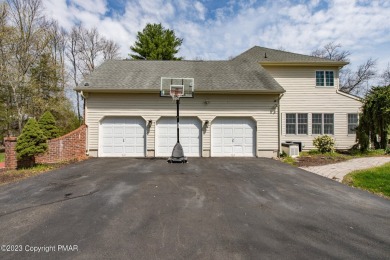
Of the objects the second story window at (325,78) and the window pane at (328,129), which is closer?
the window pane at (328,129)

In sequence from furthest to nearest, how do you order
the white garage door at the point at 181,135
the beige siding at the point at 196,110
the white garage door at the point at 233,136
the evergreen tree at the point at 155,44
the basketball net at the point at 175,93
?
the evergreen tree at the point at 155,44
the white garage door at the point at 233,136
the white garage door at the point at 181,135
the beige siding at the point at 196,110
the basketball net at the point at 175,93

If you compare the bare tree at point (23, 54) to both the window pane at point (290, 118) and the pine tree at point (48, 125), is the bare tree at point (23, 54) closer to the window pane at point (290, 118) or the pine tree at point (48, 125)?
the pine tree at point (48, 125)

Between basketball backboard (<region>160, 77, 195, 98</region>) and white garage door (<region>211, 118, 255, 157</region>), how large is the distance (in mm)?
2340

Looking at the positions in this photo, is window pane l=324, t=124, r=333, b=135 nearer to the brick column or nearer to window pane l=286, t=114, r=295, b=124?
window pane l=286, t=114, r=295, b=124

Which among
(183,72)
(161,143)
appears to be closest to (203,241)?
(161,143)

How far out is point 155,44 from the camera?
83.1ft

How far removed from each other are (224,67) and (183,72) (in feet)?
10.4

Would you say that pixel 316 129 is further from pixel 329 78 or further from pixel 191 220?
pixel 191 220

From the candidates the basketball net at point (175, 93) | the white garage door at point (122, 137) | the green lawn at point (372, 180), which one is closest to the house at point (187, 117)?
the white garage door at point (122, 137)

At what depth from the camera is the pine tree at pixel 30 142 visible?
7.68m

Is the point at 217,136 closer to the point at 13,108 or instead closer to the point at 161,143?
the point at 161,143

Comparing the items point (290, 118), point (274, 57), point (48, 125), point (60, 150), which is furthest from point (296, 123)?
point (48, 125)

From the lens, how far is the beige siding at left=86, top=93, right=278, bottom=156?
11273 mm

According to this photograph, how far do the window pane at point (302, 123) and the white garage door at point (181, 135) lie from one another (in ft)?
23.9
